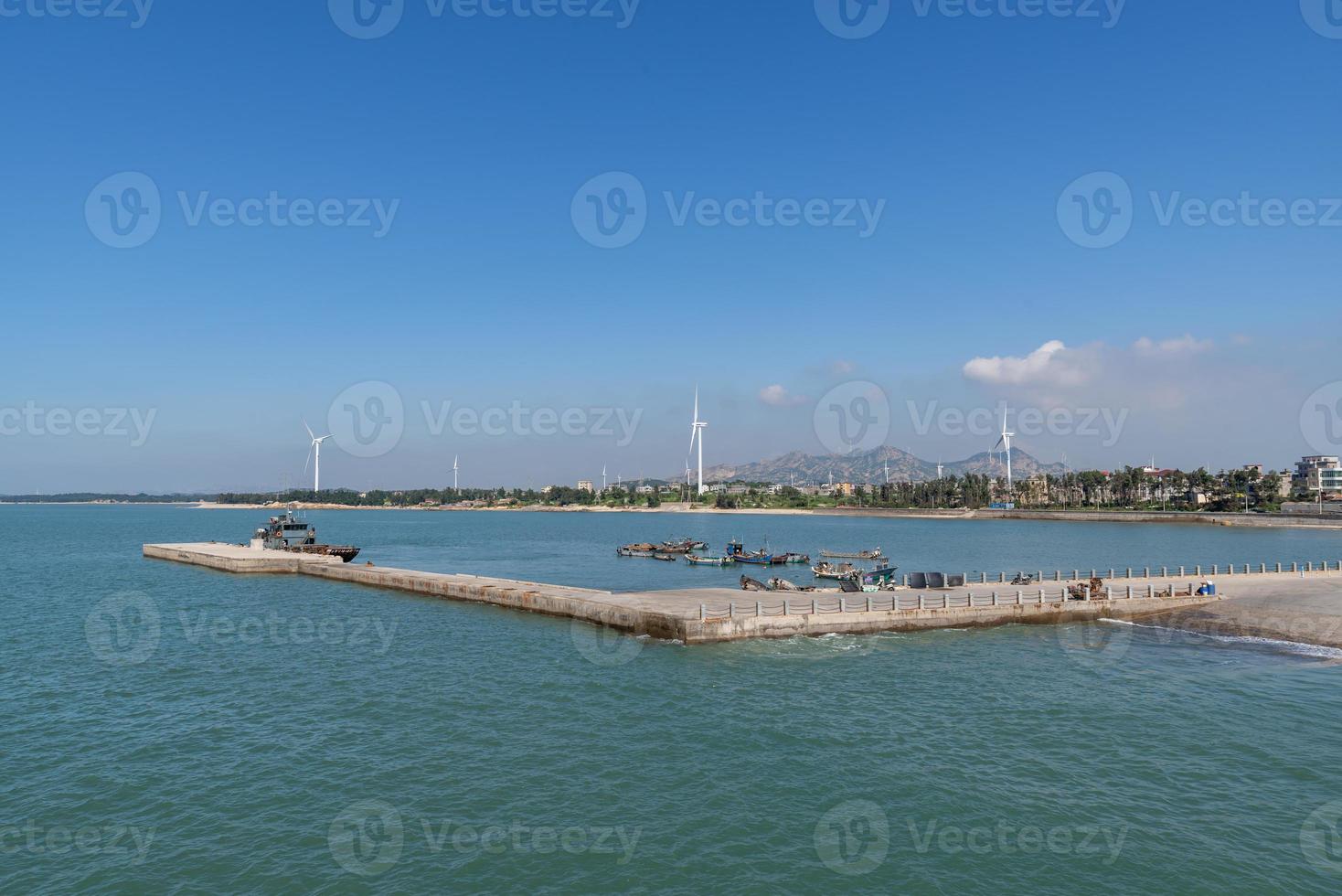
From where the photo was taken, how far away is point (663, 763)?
2086cm

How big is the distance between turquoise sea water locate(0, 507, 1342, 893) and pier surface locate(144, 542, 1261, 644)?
153cm

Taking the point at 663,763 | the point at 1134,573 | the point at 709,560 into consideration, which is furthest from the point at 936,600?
the point at 709,560

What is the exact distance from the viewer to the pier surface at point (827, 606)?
37594mm

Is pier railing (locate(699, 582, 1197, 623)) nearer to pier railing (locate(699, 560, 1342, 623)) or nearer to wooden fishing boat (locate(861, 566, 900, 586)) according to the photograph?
pier railing (locate(699, 560, 1342, 623))

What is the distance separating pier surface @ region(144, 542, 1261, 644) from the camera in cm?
3759

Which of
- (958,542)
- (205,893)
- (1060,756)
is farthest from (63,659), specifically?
(958,542)

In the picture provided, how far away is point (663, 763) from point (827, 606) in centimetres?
2147

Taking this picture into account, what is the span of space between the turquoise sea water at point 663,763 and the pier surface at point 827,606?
1.53 m

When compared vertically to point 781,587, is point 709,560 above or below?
below

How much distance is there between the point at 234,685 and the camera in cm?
2952

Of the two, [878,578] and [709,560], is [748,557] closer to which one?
[709,560]

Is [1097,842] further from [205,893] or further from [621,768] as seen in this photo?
[205,893]

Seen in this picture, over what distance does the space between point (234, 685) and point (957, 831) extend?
27817mm

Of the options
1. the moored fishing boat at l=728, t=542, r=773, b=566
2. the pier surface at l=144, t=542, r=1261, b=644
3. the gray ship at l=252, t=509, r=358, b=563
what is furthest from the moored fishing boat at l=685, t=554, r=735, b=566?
the gray ship at l=252, t=509, r=358, b=563
